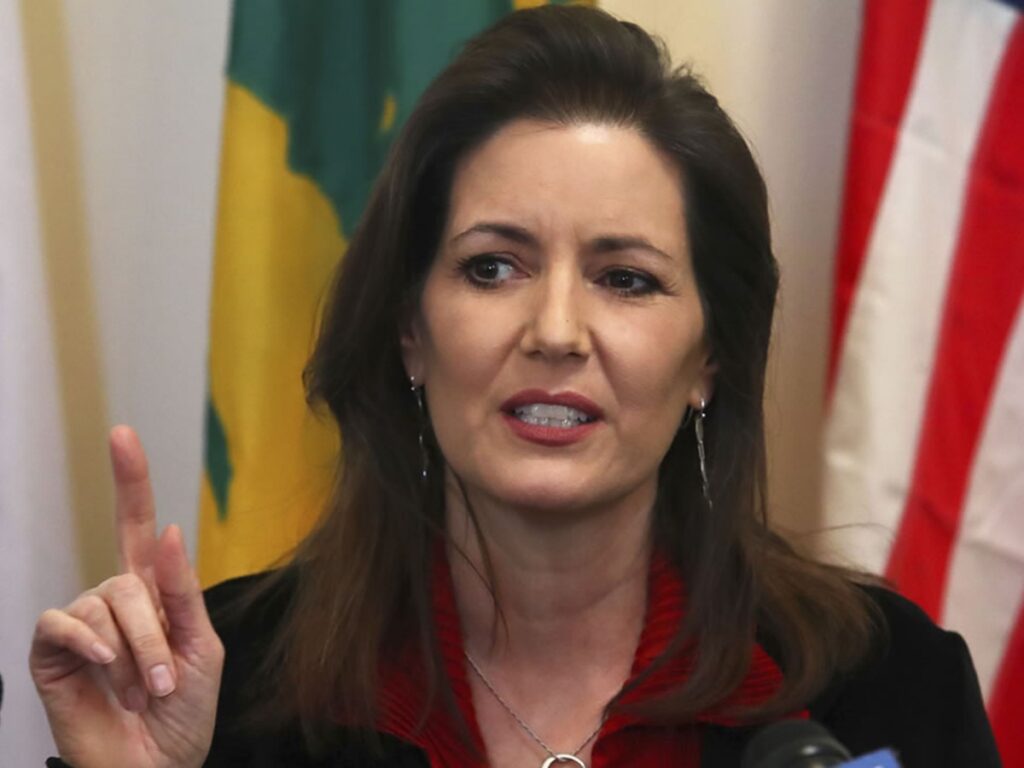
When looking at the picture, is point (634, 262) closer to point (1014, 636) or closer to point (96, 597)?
point (96, 597)

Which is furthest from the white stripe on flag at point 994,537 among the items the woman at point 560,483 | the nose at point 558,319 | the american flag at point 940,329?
the nose at point 558,319

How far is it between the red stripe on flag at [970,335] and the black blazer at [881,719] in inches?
13.0

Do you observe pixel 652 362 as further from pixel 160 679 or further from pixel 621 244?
pixel 160 679

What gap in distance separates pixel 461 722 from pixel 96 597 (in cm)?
38

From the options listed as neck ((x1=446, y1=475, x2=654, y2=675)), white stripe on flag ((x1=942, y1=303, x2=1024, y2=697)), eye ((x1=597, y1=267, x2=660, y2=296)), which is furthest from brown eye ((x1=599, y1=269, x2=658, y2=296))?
white stripe on flag ((x1=942, y1=303, x2=1024, y2=697))

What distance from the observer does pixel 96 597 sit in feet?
3.46

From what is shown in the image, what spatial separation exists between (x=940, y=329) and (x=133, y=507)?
105cm

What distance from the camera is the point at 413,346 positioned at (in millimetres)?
1379

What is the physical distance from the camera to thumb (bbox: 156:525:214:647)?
104cm

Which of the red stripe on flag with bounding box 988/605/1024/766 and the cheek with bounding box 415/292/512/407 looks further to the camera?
the red stripe on flag with bounding box 988/605/1024/766

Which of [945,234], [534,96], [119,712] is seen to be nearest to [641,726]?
[119,712]

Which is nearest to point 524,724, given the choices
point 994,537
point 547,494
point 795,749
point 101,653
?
point 547,494

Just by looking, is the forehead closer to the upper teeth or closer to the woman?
the woman

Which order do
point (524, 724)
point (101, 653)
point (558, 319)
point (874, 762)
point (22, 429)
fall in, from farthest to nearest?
point (22, 429) < point (524, 724) < point (558, 319) < point (101, 653) < point (874, 762)
